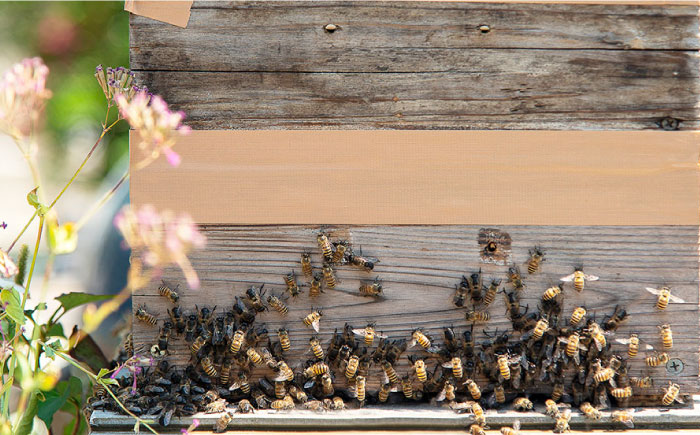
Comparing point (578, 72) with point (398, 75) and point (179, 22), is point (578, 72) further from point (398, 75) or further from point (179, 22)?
point (179, 22)

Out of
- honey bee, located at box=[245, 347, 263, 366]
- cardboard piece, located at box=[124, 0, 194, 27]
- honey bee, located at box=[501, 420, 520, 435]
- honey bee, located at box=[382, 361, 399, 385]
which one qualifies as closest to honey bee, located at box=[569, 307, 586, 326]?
honey bee, located at box=[501, 420, 520, 435]

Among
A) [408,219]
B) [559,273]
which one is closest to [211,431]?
[408,219]

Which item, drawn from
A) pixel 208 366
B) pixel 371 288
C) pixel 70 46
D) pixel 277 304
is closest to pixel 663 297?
pixel 371 288

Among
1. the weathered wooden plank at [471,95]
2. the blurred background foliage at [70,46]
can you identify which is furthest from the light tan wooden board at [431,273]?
the blurred background foliage at [70,46]

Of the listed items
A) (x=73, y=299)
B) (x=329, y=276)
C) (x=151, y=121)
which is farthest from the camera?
(x=73, y=299)

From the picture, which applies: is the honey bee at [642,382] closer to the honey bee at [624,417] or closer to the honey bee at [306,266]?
the honey bee at [624,417]

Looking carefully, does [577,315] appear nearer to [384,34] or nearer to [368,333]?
[368,333]
